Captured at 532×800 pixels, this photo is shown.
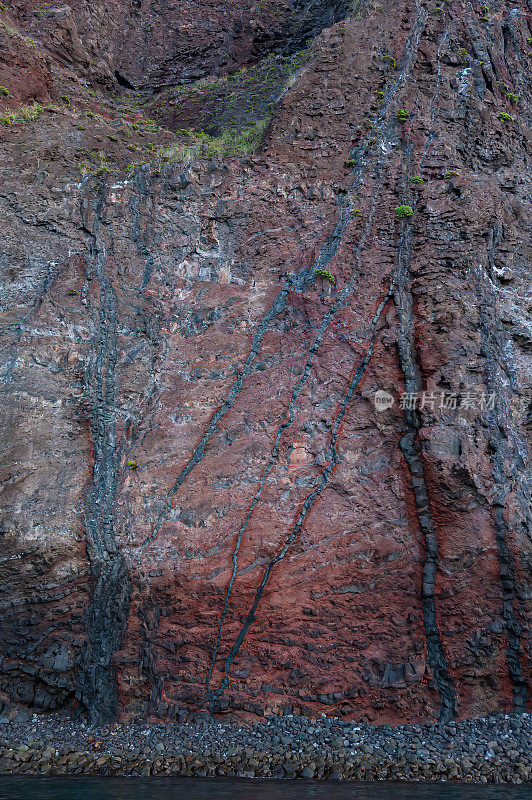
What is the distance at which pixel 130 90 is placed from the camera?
18828 millimetres

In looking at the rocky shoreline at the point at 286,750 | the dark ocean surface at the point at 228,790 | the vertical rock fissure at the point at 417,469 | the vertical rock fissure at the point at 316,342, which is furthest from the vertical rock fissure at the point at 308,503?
the dark ocean surface at the point at 228,790

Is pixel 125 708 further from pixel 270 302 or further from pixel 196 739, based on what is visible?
pixel 270 302

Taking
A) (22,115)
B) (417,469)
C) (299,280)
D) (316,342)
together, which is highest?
(22,115)

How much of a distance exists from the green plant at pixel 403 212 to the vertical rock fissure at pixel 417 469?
0.16 m

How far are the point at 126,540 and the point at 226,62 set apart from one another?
17.2 m

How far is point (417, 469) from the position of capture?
10.5 m

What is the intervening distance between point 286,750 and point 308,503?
410cm

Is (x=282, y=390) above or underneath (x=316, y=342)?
underneath

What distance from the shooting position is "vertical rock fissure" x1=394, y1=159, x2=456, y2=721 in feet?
31.4

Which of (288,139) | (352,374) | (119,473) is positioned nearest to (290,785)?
(119,473)

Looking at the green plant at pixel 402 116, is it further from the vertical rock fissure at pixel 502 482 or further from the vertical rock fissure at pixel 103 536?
the vertical rock fissure at pixel 103 536

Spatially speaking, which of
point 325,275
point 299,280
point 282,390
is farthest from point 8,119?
point 282,390

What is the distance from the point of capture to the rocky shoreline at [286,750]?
8.45 meters

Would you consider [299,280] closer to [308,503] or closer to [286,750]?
[308,503]
